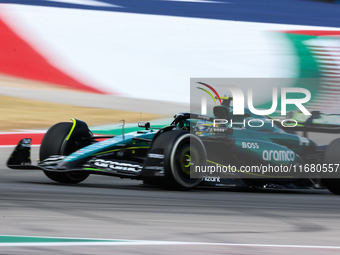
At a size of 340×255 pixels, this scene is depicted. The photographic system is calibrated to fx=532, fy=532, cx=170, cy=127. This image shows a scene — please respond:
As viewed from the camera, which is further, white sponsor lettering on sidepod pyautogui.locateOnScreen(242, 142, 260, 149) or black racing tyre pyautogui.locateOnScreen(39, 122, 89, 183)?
black racing tyre pyautogui.locateOnScreen(39, 122, 89, 183)

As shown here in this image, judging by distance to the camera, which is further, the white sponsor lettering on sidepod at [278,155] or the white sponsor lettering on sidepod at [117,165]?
the white sponsor lettering on sidepod at [278,155]

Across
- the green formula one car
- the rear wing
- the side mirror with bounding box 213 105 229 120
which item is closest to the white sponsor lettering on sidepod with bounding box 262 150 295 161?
the green formula one car

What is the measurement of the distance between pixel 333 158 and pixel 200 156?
5.42 feet

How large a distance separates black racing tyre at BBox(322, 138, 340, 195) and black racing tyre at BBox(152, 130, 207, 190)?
5.04ft

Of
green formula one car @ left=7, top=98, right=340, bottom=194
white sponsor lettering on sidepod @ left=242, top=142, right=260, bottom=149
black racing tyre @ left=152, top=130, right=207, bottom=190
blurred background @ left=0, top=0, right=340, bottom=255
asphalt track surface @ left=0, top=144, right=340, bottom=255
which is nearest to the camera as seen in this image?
asphalt track surface @ left=0, top=144, right=340, bottom=255

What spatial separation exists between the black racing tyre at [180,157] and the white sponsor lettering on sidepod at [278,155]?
79 cm

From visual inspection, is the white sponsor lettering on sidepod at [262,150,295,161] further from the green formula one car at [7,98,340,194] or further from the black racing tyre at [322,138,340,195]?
the black racing tyre at [322,138,340,195]

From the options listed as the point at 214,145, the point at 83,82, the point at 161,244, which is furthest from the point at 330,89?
the point at 161,244

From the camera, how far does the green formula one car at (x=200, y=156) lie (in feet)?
19.8

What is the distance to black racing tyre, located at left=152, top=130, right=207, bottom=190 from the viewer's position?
590 cm

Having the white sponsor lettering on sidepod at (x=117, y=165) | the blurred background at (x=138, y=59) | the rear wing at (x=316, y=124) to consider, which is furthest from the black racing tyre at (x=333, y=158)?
the white sponsor lettering on sidepod at (x=117, y=165)

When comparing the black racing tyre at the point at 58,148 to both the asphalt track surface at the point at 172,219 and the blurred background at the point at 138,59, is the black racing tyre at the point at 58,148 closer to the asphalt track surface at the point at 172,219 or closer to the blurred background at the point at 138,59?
the blurred background at the point at 138,59

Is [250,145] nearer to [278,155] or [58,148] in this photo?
[278,155]

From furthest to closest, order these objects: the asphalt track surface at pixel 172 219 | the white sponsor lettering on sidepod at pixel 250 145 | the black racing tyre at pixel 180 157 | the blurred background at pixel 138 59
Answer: the blurred background at pixel 138 59
the white sponsor lettering on sidepod at pixel 250 145
the black racing tyre at pixel 180 157
the asphalt track surface at pixel 172 219
